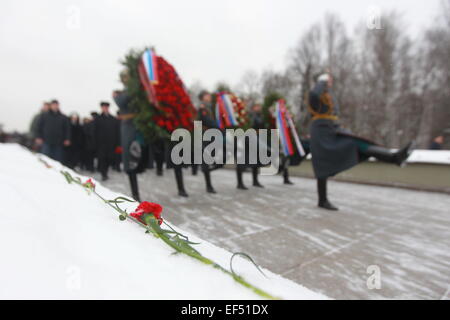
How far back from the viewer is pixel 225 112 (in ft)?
20.2

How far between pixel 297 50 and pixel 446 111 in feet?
45.2

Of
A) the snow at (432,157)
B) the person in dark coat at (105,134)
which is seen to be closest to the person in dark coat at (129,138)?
the person in dark coat at (105,134)

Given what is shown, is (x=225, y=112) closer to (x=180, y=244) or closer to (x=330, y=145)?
(x=330, y=145)

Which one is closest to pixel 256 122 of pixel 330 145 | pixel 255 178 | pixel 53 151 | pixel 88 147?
pixel 255 178

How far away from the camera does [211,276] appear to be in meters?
0.74

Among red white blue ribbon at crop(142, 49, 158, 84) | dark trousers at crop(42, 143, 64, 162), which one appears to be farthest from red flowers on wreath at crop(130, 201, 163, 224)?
dark trousers at crop(42, 143, 64, 162)

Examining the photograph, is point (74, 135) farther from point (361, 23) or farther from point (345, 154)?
point (361, 23)

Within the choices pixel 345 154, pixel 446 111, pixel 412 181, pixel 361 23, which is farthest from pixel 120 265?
pixel 361 23

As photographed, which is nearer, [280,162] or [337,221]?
[337,221]

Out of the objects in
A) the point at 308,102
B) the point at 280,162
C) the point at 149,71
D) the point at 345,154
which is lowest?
the point at 280,162

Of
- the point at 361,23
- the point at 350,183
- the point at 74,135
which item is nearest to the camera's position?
the point at 350,183

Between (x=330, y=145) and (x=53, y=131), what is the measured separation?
6.30m

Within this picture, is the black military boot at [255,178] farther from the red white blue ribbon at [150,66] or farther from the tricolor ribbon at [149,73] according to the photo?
the red white blue ribbon at [150,66]

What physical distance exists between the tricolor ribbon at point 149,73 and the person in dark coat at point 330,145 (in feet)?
7.36
